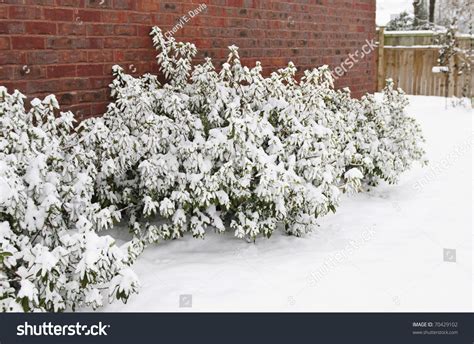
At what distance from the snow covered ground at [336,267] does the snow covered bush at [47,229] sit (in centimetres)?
33

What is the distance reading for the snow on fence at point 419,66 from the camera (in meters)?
15.7

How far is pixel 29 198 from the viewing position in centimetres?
339

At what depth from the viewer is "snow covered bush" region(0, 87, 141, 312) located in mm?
3096

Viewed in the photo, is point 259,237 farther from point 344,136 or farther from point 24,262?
point 24,262

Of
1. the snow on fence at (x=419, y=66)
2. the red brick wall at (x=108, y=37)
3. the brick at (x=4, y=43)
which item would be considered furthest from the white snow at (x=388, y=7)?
the brick at (x=4, y=43)

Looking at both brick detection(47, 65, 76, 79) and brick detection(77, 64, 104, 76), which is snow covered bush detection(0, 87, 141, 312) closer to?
brick detection(47, 65, 76, 79)

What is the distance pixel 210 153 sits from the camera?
436 centimetres

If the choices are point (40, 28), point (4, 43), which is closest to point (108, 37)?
point (40, 28)

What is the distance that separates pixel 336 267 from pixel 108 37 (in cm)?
256

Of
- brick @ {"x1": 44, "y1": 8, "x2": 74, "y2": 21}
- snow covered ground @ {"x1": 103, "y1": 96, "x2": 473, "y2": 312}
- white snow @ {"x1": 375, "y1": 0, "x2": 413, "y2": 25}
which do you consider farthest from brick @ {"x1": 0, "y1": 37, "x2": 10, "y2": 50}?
white snow @ {"x1": 375, "y1": 0, "x2": 413, "y2": 25}

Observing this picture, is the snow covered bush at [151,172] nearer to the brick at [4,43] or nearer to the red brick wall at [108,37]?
the red brick wall at [108,37]

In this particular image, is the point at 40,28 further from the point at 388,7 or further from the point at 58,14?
the point at 388,7

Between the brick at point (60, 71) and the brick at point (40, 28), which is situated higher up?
the brick at point (40, 28)
